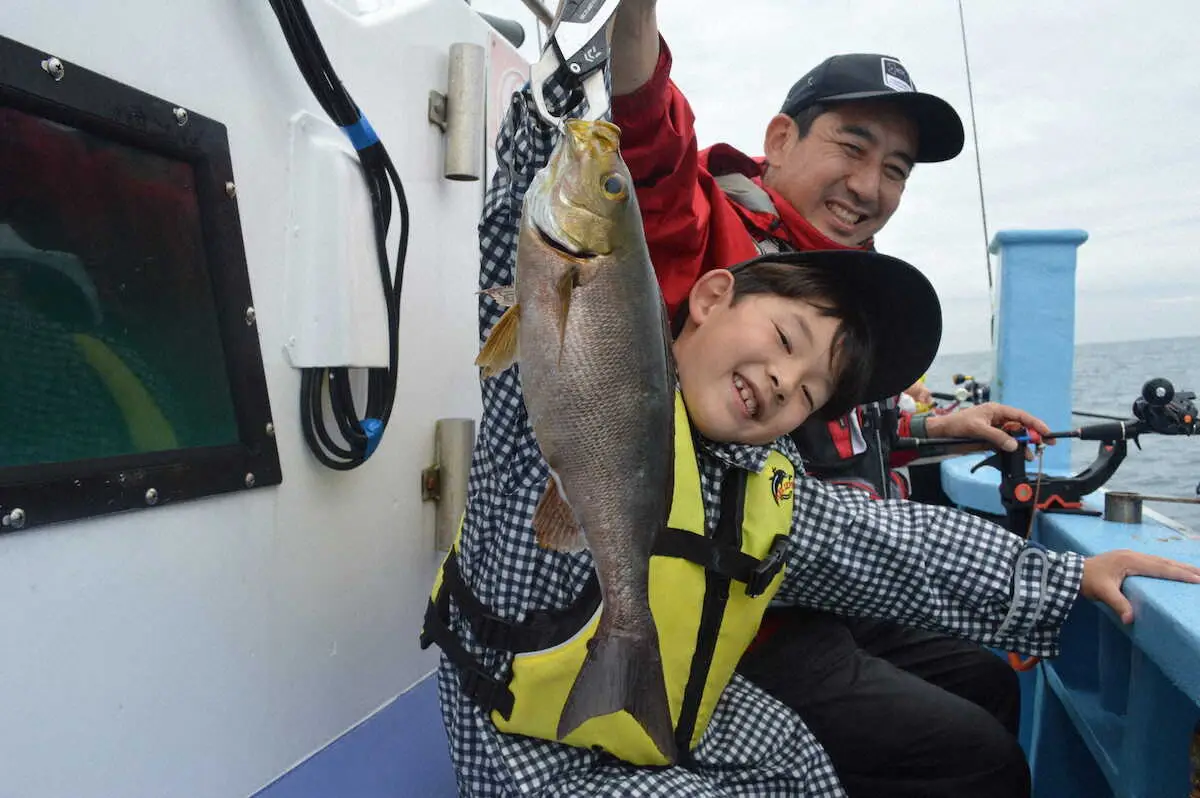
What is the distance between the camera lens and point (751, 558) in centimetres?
179

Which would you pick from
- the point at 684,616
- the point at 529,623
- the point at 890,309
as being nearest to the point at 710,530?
the point at 684,616

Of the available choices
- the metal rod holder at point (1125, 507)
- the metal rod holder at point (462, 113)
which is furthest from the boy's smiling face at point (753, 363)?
the metal rod holder at point (1125, 507)

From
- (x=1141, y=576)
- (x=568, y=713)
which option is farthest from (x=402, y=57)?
(x=1141, y=576)

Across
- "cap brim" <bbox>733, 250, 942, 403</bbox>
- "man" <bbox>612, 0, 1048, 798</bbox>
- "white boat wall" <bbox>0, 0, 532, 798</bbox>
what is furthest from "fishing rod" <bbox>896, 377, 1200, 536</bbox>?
"white boat wall" <bbox>0, 0, 532, 798</bbox>

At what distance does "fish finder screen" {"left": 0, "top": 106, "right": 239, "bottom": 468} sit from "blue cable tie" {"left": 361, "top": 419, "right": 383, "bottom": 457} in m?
0.40

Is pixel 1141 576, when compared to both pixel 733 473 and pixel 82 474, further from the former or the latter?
pixel 82 474

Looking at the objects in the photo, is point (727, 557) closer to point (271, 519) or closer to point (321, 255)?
point (271, 519)

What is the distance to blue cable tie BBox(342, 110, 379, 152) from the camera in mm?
2066

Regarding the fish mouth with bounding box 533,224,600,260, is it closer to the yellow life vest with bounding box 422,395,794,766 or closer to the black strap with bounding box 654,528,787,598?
the yellow life vest with bounding box 422,395,794,766

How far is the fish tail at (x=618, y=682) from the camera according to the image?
4.33 feet

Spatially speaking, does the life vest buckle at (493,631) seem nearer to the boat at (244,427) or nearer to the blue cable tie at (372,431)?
the boat at (244,427)

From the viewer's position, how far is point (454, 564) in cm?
180

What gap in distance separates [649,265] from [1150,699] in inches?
63.3

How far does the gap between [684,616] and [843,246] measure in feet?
5.04
